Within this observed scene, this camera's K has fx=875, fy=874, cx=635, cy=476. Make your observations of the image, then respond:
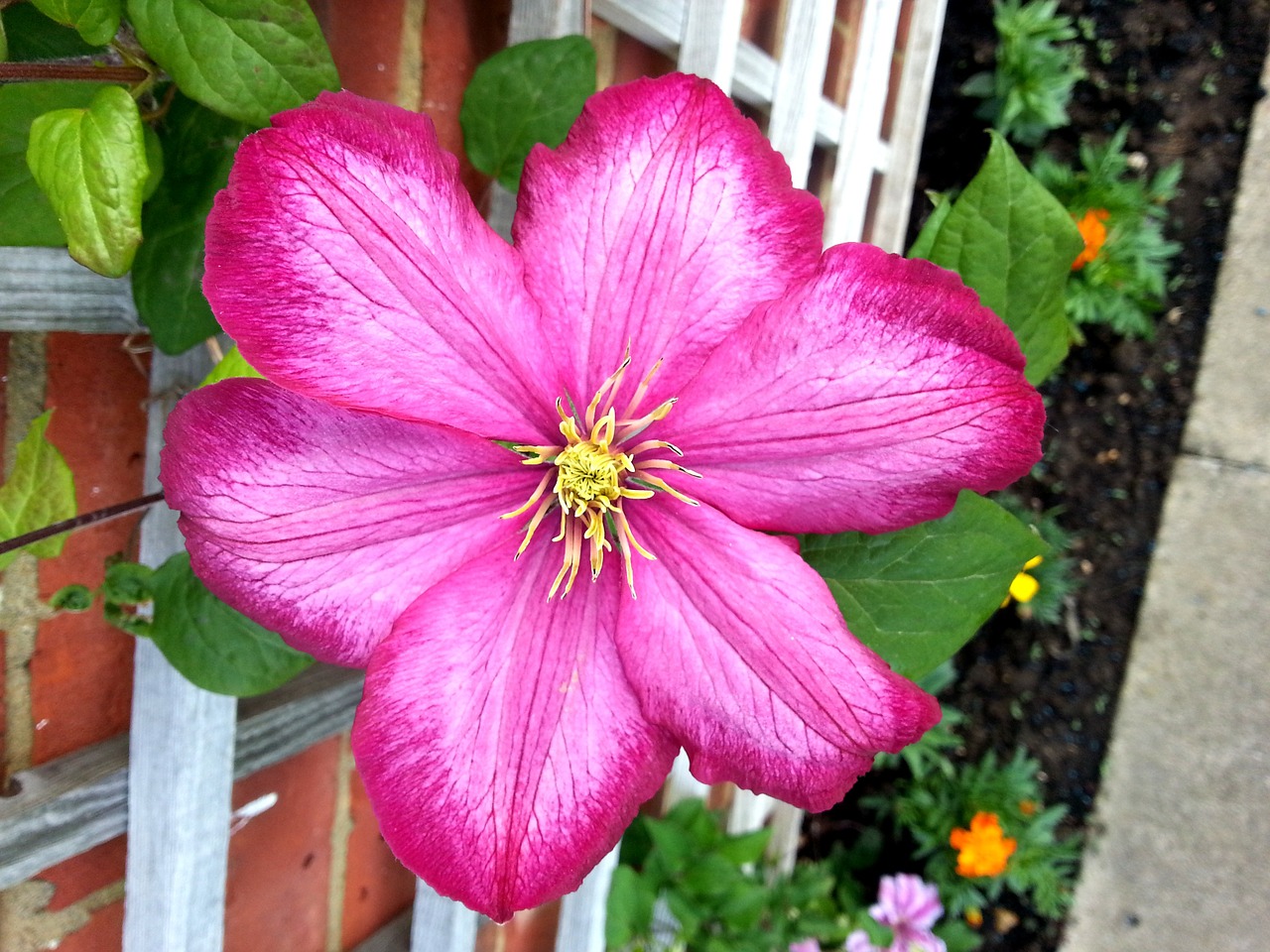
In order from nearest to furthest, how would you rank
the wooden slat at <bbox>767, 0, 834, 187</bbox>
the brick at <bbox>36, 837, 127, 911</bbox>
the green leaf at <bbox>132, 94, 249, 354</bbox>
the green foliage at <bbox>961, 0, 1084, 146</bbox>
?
1. the green leaf at <bbox>132, 94, 249, 354</bbox>
2. the brick at <bbox>36, 837, 127, 911</bbox>
3. the wooden slat at <bbox>767, 0, 834, 187</bbox>
4. the green foliage at <bbox>961, 0, 1084, 146</bbox>

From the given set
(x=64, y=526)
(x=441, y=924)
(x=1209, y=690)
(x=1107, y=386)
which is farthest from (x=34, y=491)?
(x=1209, y=690)

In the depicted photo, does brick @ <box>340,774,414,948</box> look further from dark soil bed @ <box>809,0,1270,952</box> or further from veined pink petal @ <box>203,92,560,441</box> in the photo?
dark soil bed @ <box>809,0,1270,952</box>

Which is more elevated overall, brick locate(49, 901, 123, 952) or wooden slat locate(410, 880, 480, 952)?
brick locate(49, 901, 123, 952)

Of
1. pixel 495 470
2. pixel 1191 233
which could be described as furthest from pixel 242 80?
pixel 1191 233

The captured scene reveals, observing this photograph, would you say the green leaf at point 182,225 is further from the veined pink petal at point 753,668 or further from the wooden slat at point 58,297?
the veined pink petal at point 753,668

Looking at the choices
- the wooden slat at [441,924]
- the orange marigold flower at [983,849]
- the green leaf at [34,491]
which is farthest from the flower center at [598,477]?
the orange marigold flower at [983,849]

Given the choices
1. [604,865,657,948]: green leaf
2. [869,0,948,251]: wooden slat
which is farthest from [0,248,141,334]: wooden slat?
[869,0,948,251]: wooden slat
